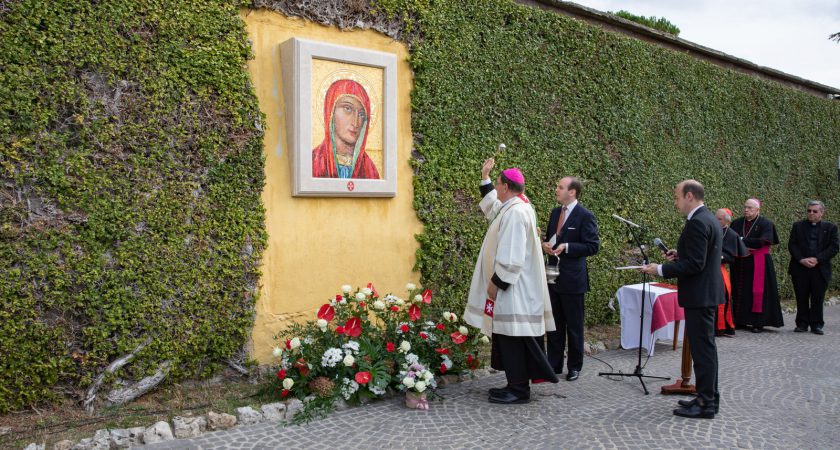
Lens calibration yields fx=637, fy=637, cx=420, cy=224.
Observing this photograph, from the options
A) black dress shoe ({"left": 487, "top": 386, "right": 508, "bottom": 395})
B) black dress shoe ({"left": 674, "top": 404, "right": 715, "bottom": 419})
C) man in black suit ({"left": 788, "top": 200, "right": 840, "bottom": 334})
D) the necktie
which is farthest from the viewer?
man in black suit ({"left": 788, "top": 200, "right": 840, "bottom": 334})

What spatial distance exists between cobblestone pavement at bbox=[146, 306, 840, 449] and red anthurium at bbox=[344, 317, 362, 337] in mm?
609

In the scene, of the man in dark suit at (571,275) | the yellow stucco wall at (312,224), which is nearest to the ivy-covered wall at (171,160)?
the yellow stucco wall at (312,224)

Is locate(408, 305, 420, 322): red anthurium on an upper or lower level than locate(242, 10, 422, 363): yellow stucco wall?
lower

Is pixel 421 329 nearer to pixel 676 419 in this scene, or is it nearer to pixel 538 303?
pixel 538 303

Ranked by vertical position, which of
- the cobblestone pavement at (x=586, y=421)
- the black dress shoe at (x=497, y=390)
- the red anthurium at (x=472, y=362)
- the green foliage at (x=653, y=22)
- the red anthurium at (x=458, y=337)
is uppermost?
the green foliage at (x=653, y=22)

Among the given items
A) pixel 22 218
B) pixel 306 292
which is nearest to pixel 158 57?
pixel 22 218

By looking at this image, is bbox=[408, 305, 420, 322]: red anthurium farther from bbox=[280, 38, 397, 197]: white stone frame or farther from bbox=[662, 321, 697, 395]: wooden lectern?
bbox=[662, 321, 697, 395]: wooden lectern

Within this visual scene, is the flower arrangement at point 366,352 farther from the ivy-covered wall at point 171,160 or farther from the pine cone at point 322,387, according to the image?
the ivy-covered wall at point 171,160

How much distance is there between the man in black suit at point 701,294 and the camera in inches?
191

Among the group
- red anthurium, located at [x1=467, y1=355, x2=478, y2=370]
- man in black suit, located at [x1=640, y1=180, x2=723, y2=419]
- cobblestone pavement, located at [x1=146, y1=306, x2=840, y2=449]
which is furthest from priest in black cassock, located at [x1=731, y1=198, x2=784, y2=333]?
red anthurium, located at [x1=467, y1=355, x2=478, y2=370]

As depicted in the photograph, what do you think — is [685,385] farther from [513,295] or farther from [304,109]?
[304,109]

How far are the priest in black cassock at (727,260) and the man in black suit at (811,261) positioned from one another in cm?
117

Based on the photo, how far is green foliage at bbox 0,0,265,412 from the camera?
4.50 m

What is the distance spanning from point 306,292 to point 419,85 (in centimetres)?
249
